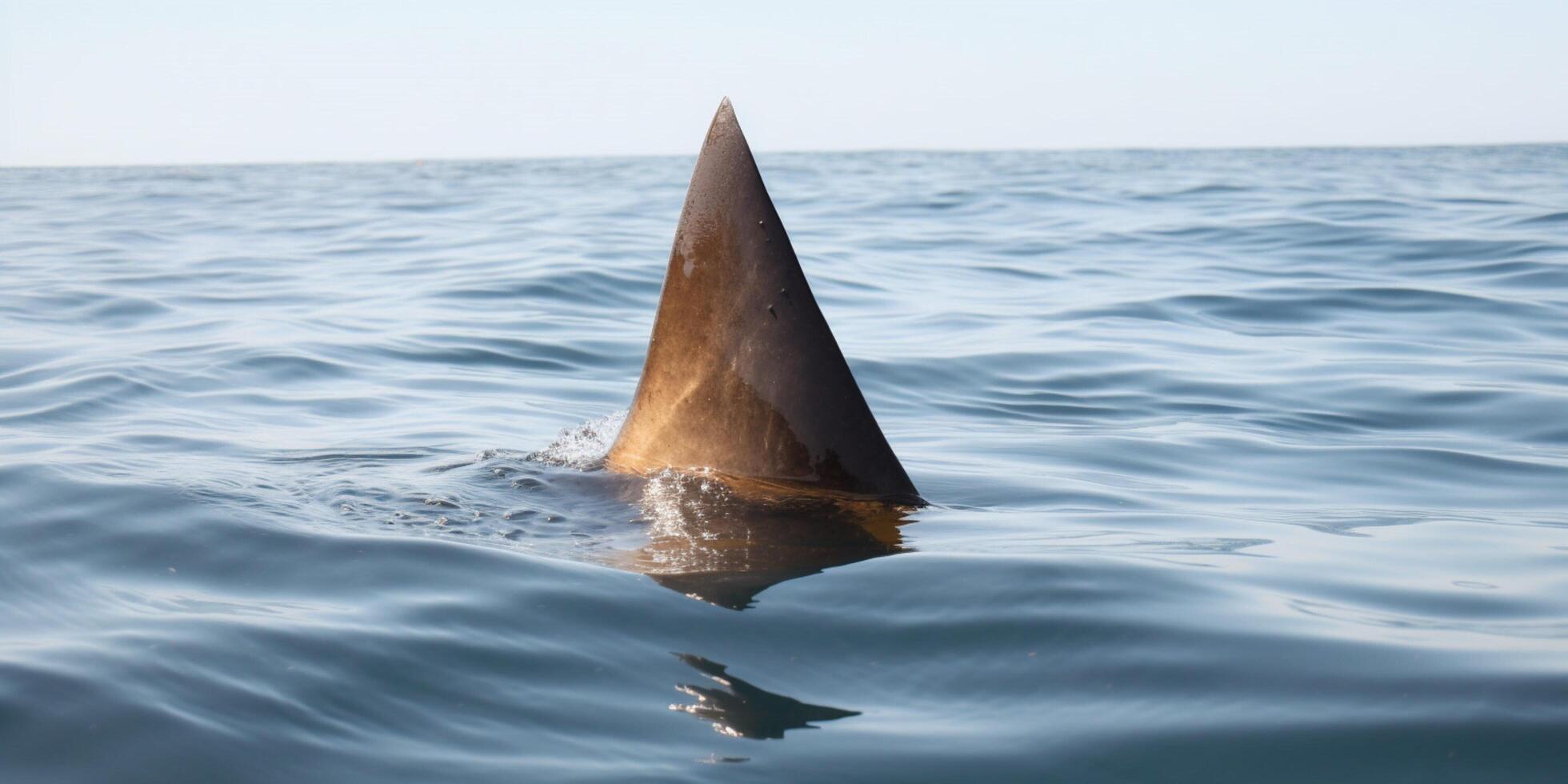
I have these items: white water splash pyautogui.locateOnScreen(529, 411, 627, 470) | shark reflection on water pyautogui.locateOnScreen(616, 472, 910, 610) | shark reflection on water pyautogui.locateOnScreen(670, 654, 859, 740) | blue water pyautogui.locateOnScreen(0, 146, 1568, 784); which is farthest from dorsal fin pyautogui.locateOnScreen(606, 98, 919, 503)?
shark reflection on water pyautogui.locateOnScreen(670, 654, 859, 740)

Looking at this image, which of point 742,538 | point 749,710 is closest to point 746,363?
point 742,538

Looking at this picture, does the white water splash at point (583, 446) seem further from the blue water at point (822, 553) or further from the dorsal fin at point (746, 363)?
the dorsal fin at point (746, 363)

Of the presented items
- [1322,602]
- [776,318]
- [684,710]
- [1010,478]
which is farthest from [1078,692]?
[1010,478]

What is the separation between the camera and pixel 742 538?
4012 mm

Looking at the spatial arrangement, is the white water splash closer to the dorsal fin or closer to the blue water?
the blue water

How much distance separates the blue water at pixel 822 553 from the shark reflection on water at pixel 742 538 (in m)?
0.02

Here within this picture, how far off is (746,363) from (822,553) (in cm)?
60

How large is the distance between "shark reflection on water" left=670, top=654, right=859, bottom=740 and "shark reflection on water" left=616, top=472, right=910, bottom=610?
520 mm

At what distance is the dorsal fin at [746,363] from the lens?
13.2 feet

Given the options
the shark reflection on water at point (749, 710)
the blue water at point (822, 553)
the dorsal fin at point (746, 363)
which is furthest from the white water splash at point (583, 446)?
the shark reflection on water at point (749, 710)

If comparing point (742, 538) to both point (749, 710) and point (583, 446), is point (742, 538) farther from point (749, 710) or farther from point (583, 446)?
point (583, 446)

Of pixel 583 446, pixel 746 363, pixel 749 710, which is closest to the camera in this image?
pixel 749 710

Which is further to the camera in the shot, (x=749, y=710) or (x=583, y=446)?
(x=583, y=446)

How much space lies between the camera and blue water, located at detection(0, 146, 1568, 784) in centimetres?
265
